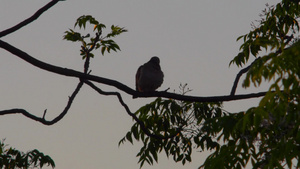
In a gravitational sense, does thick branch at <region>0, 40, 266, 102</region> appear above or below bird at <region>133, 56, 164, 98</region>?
below

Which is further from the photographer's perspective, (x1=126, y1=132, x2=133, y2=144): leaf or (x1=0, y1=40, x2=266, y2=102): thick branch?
(x1=126, y1=132, x2=133, y2=144): leaf

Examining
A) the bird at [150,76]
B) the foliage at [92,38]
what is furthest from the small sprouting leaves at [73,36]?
the bird at [150,76]

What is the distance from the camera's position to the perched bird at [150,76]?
12.5 meters

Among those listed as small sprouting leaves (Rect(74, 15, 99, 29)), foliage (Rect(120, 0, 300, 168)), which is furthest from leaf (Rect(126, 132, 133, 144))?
small sprouting leaves (Rect(74, 15, 99, 29))

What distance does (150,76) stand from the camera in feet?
40.8

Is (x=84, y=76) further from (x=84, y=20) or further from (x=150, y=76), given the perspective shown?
(x=150, y=76)

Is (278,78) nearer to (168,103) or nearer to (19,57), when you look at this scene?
(19,57)

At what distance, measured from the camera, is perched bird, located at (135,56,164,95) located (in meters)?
12.5

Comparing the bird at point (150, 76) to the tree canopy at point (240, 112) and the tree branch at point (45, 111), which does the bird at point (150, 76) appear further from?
the tree branch at point (45, 111)

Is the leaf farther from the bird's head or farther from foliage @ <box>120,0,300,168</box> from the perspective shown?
the bird's head

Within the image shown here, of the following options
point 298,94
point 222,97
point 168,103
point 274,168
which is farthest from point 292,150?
point 168,103

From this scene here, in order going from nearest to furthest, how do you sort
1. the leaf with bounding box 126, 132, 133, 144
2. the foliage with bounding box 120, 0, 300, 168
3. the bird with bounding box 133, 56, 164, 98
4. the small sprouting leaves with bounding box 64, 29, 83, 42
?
the foliage with bounding box 120, 0, 300, 168, the small sprouting leaves with bounding box 64, 29, 83, 42, the leaf with bounding box 126, 132, 133, 144, the bird with bounding box 133, 56, 164, 98

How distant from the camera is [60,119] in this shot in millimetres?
6758

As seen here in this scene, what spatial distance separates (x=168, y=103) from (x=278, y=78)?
5095 millimetres
